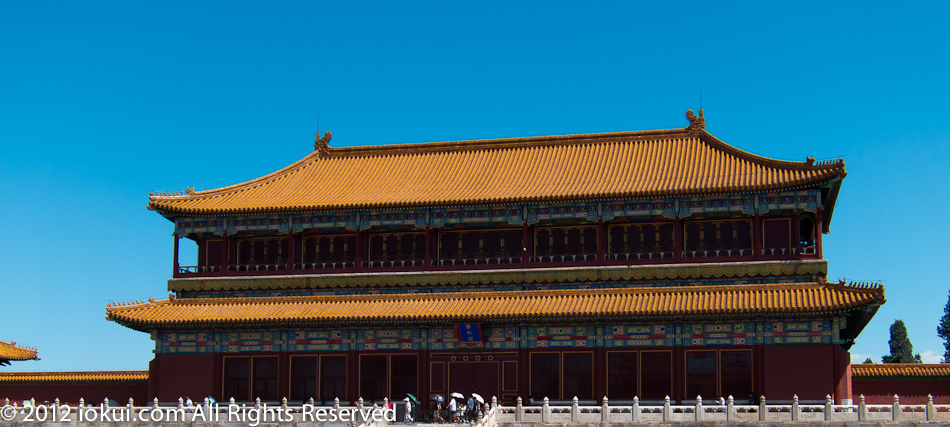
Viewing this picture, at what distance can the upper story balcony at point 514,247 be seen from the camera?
166 ft

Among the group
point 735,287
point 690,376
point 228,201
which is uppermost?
point 228,201

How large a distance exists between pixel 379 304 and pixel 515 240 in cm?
667

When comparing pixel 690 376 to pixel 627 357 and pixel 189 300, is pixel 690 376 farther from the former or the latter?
pixel 189 300

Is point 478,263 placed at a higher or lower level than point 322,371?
higher

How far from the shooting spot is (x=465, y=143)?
60.2 metres

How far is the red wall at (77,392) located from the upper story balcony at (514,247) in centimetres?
634

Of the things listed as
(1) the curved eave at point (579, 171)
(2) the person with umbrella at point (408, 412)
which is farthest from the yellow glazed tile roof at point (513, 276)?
(2) the person with umbrella at point (408, 412)

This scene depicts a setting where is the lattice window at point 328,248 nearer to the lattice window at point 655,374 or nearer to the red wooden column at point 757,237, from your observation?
the lattice window at point 655,374

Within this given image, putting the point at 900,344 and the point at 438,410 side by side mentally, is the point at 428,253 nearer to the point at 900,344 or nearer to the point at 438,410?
the point at 438,410

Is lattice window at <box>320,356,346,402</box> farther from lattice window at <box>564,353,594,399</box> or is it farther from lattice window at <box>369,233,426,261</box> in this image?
lattice window at <box>564,353,594,399</box>

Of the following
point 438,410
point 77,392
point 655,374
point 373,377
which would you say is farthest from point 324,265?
point 655,374

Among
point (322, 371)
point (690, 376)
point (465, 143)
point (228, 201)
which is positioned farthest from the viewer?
point (465, 143)

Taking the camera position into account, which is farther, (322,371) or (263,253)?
(263,253)

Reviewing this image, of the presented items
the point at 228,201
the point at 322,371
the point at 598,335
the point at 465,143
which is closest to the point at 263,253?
the point at 228,201
